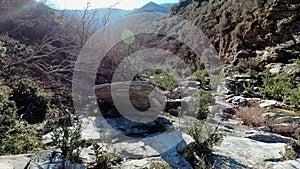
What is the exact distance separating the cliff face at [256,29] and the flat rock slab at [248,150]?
A: 540 cm

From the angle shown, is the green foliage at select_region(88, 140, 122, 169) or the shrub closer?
the green foliage at select_region(88, 140, 122, 169)

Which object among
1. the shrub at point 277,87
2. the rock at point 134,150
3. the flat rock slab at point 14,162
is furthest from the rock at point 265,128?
the flat rock slab at point 14,162

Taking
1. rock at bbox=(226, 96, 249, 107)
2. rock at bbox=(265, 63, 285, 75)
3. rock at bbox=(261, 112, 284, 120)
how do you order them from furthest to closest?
1. rock at bbox=(265, 63, 285, 75)
2. rock at bbox=(226, 96, 249, 107)
3. rock at bbox=(261, 112, 284, 120)

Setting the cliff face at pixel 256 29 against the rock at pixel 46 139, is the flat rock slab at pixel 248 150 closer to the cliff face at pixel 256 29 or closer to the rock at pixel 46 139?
the rock at pixel 46 139

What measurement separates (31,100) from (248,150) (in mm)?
3225

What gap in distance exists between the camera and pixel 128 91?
308cm

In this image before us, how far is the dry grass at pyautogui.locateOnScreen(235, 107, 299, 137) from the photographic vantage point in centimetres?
383

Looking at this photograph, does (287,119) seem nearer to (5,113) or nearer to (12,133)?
(12,133)

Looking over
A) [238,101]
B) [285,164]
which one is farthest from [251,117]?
[285,164]

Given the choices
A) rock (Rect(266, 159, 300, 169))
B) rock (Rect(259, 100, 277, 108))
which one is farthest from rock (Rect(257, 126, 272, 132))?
rock (Rect(259, 100, 277, 108))

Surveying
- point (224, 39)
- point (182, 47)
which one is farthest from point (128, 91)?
point (224, 39)

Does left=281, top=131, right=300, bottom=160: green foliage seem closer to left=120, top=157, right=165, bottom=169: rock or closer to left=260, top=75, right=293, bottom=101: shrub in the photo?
left=120, top=157, right=165, bottom=169: rock

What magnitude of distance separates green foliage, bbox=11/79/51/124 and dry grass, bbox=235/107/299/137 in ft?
11.7

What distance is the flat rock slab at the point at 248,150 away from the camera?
2713mm
